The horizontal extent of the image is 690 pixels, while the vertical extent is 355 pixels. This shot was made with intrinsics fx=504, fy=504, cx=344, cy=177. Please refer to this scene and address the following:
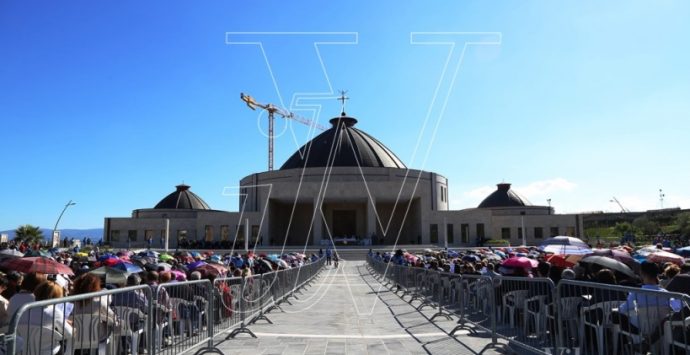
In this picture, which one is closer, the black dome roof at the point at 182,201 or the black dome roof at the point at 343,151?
the black dome roof at the point at 343,151

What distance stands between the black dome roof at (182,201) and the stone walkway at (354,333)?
220ft

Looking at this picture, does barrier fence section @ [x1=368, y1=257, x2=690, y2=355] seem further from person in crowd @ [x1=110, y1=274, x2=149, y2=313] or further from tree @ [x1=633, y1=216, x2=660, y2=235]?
tree @ [x1=633, y1=216, x2=660, y2=235]

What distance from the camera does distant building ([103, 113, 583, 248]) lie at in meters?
53.7

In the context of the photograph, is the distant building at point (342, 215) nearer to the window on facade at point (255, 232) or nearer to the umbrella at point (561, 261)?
the window on facade at point (255, 232)

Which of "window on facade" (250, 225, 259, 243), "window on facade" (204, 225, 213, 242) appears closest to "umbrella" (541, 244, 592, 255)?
"window on facade" (250, 225, 259, 243)

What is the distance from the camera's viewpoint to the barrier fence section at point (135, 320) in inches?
173

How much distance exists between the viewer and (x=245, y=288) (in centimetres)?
995

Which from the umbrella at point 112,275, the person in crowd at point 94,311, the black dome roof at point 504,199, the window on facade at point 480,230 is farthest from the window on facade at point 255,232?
the person in crowd at point 94,311

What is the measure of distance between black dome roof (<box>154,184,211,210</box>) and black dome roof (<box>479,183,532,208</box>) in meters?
45.4

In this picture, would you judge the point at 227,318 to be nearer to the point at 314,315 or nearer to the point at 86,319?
the point at 314,315

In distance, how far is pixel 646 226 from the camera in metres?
70.2

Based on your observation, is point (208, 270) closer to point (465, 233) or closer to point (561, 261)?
point (561, 261)

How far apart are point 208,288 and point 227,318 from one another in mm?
1587

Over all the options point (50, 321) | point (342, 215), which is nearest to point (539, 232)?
point (342, 215)
